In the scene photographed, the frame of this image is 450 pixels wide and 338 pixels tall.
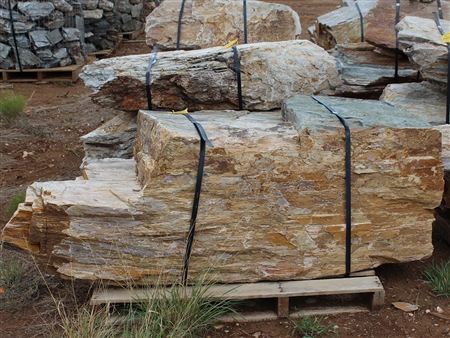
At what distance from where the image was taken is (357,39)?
614 cm

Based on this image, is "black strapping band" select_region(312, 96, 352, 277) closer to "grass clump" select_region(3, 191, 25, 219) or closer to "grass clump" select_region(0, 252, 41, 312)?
"grass clump" select_region(0, 252, 41, 312)

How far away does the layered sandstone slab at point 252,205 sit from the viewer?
11.0 feet

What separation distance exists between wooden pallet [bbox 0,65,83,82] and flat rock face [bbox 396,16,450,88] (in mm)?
6169

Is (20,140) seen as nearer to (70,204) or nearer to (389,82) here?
(70,204)

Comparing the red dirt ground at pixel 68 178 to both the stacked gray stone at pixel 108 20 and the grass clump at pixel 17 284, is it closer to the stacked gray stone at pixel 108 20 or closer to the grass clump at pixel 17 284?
the grass clump at pixel 17 284

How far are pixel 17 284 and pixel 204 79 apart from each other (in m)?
2.02

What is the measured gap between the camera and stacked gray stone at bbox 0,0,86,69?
890cm

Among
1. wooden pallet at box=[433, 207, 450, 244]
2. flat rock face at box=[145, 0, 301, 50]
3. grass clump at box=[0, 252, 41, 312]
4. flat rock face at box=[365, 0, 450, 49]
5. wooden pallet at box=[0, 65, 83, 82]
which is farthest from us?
wooden pallet at box=[0, 65, 83, 82]

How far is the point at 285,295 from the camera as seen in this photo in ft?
11.4

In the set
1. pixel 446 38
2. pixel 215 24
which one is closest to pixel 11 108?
pixel 215 24

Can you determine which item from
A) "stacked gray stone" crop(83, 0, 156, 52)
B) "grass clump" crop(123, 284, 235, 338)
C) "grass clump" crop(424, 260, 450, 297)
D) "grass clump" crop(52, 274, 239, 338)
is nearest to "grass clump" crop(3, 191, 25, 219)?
"grass clump" crop(52, 274, 239, 338)

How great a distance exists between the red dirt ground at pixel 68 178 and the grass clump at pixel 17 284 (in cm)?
7

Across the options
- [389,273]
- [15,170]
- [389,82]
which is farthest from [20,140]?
[389,273]

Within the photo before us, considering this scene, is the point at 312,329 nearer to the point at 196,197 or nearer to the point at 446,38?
the point at 196,197
